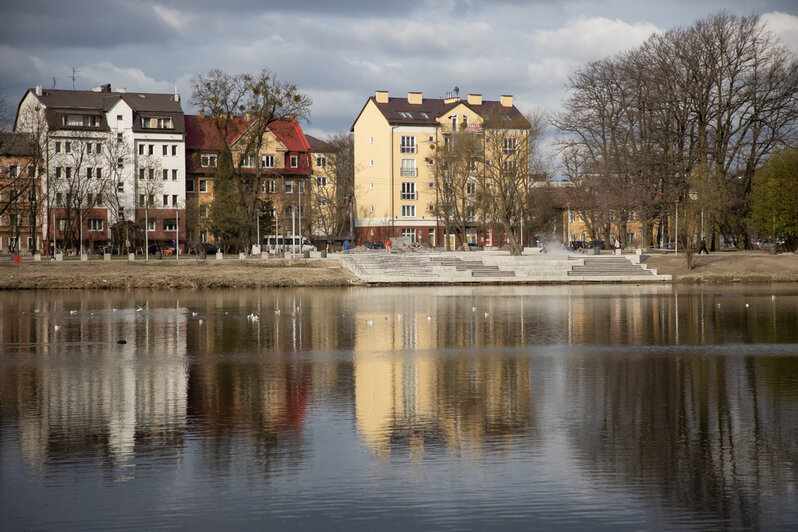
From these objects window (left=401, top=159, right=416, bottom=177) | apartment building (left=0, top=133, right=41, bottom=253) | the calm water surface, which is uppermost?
window (left=401, top=159, right=416, bottom=177)

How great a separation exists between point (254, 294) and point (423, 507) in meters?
38.7

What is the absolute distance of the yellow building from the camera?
10362 centimetres

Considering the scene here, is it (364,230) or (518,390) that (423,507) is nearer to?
(518,390)

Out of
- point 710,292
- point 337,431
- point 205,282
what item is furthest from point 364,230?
point 337,431

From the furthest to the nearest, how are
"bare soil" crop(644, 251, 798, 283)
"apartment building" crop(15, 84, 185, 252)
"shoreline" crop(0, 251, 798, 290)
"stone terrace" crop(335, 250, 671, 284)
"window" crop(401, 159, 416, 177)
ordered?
1. "window" crop(401, 159, 416, 177)
2. "apartment building" crop(15, 84, 185, 252)
3. "bare soil" crop(644, 251, 798, 283)
4. "stone terrace" crop(335, 250, 671, 284)
5. "shoreline" crop(0, 251, 798, 290)

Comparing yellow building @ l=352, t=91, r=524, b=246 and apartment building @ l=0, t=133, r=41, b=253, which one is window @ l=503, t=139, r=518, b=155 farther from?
apartment building @ l=0, t=133, r=41, b=253

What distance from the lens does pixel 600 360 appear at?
66.6ft

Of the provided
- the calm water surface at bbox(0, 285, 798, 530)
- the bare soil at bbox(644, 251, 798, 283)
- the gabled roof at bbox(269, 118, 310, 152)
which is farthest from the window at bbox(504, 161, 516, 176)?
the calm water surface at bbox(0, 285, 798, 530)

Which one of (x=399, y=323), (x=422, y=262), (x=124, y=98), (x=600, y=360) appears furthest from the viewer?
(x=124, y=98)

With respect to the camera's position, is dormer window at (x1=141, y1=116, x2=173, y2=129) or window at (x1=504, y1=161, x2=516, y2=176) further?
dormer window at (x1=141, y1=116, x2=173, y2=129)

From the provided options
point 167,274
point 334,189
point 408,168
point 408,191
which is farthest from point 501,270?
point 334,189

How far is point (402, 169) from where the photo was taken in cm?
10519

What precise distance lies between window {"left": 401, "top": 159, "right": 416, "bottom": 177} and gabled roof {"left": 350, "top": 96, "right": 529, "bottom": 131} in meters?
4.61

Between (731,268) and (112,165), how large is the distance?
58226mm
